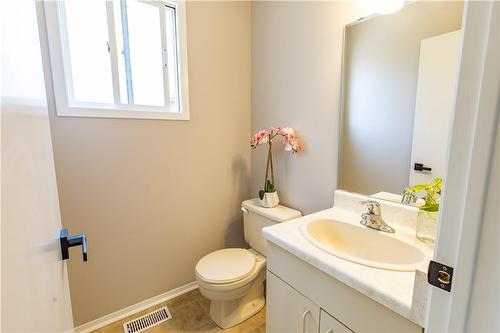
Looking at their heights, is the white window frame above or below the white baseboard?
above

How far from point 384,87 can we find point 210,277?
4.56 feet

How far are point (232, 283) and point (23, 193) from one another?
3.91 ft

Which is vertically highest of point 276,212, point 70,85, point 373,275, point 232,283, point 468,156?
point 70,85

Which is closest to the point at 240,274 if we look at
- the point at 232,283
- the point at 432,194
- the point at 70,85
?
the point at 232,283

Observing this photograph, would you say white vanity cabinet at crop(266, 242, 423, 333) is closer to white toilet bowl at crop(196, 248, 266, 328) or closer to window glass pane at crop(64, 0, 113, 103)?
white toilet bowl at crop(196, 248, 266, 328)

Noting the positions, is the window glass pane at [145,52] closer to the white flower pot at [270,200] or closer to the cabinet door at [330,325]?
the white flower pot at [270,200]

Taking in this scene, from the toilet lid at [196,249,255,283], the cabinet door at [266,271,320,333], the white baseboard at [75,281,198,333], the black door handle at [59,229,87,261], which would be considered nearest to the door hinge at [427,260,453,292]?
the cabinet door at [266,271,320,333]

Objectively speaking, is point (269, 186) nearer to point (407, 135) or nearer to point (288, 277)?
point (288, 277)

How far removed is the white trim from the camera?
0.35 metres

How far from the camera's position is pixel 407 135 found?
1.06m

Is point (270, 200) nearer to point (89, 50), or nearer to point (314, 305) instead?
point (314, 305)

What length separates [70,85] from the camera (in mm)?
1313

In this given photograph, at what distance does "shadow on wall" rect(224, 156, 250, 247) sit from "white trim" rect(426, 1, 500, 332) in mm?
1605

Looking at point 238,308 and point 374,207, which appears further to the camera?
point 238,308
